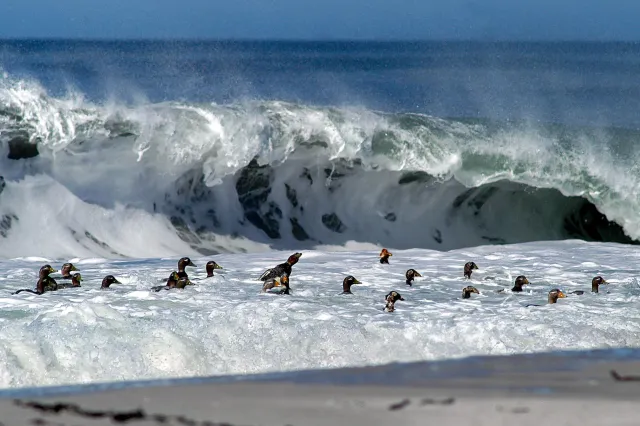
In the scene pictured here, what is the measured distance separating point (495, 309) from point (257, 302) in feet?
6.28

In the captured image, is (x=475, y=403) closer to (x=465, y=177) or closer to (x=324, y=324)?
(x=324, y=324)

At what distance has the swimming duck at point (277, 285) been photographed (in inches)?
381

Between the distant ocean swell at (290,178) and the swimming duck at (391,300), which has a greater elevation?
the distant ocean swell at (290,178)

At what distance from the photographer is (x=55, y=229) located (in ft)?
48.3

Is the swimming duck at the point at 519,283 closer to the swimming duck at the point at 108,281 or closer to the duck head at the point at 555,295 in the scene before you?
the duck head at the point at 555,295

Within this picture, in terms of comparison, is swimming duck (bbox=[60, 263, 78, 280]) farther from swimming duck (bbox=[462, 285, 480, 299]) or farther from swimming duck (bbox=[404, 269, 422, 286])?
swimming duck (bbox=[462, 285, 480, 299])

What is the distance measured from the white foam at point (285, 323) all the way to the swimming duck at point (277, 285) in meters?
0.16

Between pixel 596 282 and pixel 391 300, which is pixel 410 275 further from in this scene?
pixel 596 282

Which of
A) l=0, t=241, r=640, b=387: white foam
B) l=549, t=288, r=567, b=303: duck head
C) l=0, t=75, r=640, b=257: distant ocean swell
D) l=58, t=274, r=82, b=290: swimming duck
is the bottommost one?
l=0, t=241, r=640, b=387: white foam

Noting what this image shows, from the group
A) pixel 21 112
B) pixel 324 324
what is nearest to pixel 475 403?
pixel 324 324

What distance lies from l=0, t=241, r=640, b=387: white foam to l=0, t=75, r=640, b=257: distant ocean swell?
4397 millimetres

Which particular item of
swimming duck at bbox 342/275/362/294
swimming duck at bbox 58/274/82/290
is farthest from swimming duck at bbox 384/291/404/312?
swimming duck at bbox 58/274/82/290

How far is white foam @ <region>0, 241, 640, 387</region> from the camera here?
7.28 meters

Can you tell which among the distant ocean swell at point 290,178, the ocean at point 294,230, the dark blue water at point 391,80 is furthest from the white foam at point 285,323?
the dark blue water at point 391,80
